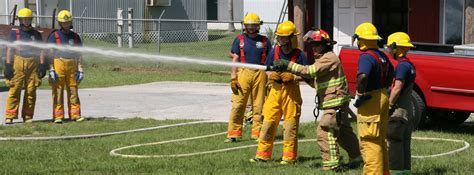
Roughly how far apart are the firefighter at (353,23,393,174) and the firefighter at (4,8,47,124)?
6.87 metres

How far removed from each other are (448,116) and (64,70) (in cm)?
587

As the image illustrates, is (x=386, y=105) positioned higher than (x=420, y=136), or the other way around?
(x=386, y=105)

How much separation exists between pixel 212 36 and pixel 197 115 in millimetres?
26623

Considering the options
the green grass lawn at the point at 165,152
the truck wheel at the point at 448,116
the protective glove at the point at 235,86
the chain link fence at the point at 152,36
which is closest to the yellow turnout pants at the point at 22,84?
the green grass lawn at the point at 165,152

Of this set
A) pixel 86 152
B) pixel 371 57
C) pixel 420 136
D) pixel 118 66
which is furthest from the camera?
pixel 118 66

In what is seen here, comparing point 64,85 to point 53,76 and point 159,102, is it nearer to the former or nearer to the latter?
point 53,76

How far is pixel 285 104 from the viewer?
30.8 feet

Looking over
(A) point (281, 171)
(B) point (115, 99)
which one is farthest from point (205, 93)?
(A) point (281, 171)

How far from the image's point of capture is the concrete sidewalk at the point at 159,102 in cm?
1443

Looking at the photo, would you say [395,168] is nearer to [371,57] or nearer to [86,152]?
[371,57]

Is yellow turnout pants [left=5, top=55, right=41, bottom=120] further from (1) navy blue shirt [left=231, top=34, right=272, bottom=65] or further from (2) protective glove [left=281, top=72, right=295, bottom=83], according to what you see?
(2) protective glove [left=281, top=72, right=295, bottom=83]

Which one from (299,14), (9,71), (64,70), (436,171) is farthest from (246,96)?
(299,14)

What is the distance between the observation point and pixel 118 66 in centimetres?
2495

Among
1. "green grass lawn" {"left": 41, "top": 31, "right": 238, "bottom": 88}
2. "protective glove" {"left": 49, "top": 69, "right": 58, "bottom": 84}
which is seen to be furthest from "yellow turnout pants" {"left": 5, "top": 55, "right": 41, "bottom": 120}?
"green grass lawn" {"left": 41, "top": 31, "right": 238, "bottom": 88}
